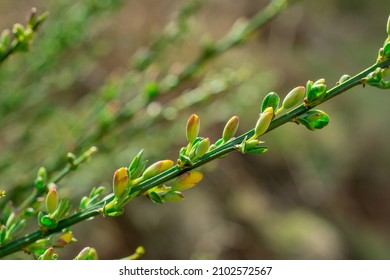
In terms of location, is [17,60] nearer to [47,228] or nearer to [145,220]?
[47,228]

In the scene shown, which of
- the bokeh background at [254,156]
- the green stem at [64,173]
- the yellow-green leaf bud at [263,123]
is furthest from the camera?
the bokeh background at [254,156]

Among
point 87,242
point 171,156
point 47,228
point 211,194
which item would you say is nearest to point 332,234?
point 211,194

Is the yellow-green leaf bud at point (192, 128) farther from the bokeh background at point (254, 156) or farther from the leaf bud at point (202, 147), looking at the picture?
the bokeh background at point (254, 156)

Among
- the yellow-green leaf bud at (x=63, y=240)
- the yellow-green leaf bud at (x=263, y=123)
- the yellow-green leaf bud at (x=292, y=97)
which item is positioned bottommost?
the yellow-green leaf bud at (x=263, y=123)

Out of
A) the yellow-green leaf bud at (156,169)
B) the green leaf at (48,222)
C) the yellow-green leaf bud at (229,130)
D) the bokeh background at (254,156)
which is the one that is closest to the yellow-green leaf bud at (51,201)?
the green leaf at (48,222)

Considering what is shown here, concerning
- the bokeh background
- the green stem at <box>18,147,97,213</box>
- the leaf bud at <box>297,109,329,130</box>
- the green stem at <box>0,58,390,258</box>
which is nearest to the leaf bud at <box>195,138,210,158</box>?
the green stem at <box>0,58,390,258</box>

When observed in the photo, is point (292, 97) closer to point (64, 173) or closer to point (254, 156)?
point (64, 173)

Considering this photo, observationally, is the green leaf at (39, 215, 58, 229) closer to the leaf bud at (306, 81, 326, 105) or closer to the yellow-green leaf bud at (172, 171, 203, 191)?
the yellow-green leaf bud at (172, 171, 203, 191)
